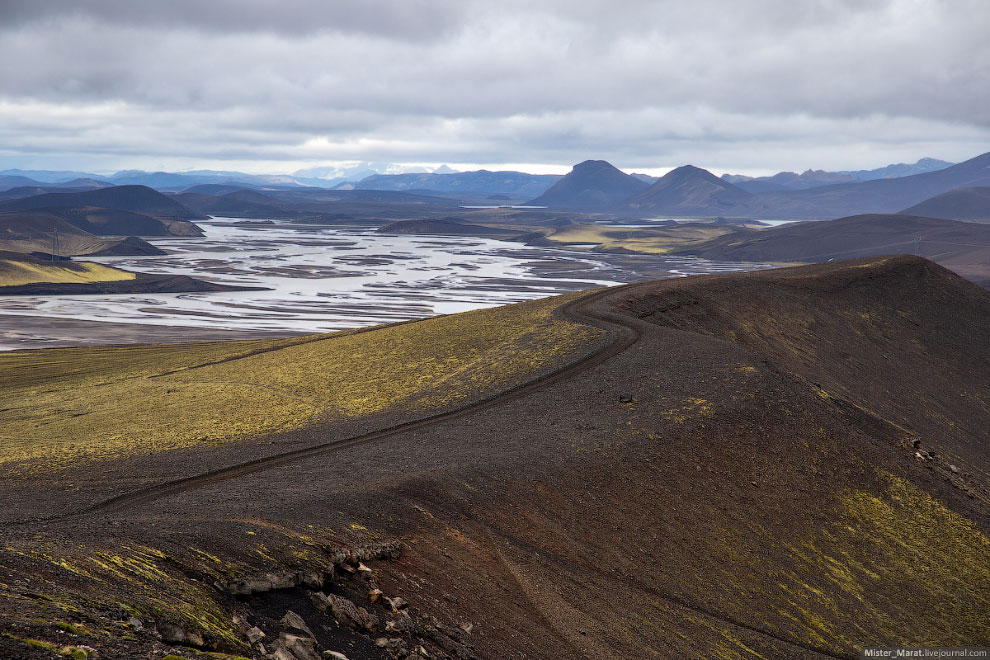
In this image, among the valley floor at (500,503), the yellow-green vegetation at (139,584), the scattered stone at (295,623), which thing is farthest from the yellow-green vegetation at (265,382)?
the scattered stone at (295,623)

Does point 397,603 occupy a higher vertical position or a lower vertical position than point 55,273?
lower

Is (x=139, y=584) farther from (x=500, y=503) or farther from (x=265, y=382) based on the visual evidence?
(x=265, y=382)

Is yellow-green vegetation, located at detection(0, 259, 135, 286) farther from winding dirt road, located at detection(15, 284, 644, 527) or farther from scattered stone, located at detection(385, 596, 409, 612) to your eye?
scattered stone, located at detection(385, 596, 409, 612)

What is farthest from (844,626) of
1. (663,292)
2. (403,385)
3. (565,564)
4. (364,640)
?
(663,292)

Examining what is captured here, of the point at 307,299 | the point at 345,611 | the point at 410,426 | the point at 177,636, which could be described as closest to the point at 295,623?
the point at 345,611

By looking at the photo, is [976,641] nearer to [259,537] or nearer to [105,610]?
[259,537]

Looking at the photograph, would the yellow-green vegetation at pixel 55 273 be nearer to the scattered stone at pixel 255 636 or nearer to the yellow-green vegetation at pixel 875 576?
the scattered stone at pixel 255 636

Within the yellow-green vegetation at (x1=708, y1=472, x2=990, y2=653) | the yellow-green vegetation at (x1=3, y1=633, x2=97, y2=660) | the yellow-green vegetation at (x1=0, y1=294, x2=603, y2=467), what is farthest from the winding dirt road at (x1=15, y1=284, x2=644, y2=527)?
the yellow-green vegetation at (x1=708, y1=472, x2=990, y2=653)
